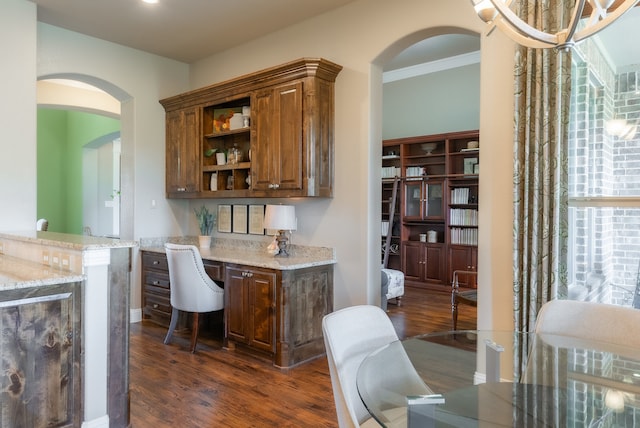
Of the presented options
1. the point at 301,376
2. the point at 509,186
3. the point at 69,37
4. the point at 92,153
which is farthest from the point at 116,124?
the point at 509,186

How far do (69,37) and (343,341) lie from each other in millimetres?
4593

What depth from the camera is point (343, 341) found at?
1.63m

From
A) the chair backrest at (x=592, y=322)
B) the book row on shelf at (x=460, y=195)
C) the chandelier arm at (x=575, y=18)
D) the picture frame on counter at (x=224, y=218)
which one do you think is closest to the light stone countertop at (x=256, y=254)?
the picture frame on counter at (x=224, y=218)

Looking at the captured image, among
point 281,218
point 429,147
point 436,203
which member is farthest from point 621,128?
point 429,147

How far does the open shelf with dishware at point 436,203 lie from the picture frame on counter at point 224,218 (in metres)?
3.22

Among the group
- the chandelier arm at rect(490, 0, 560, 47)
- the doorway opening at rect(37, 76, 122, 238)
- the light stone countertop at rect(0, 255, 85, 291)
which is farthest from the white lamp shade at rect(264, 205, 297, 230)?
the doorway opening at rect(37, 76, 122, 238)

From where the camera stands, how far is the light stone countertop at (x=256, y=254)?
3550mm

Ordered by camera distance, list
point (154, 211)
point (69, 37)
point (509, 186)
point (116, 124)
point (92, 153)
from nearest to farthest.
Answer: point (509, 186), point (69, 37), point (154, 211), point (116, 124), point (92, 153)

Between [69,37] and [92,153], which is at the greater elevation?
[69,37]

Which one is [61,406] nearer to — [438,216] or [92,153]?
[438,216]

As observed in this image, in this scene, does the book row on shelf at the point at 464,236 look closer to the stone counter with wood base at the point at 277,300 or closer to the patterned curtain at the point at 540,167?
the stone counter with wood base at the point at 277,300

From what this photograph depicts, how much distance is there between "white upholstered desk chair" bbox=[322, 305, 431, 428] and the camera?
57.1 inches

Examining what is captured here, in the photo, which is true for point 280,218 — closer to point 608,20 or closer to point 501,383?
point 501,383

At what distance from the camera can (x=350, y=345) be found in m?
1.67
